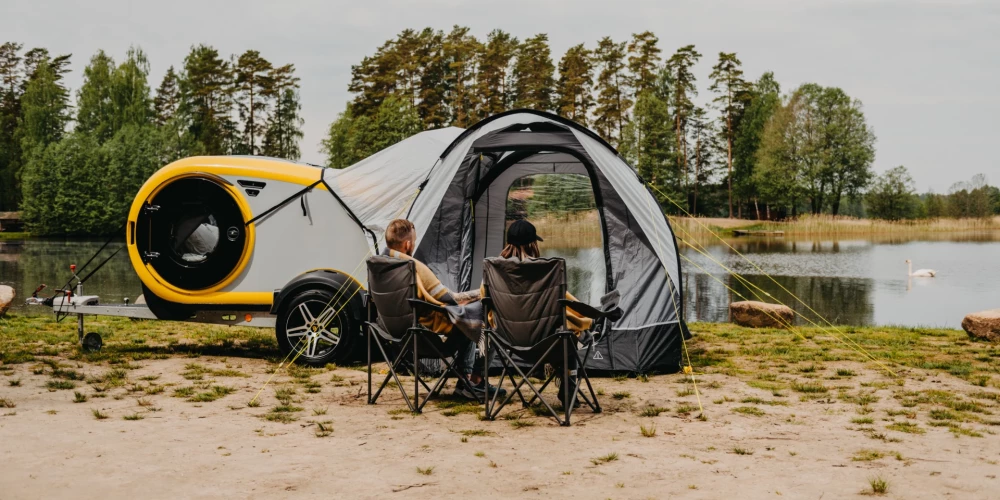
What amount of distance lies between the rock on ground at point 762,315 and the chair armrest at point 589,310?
555 centimetres

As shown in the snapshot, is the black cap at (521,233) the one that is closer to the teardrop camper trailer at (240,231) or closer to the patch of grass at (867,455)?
the teardrop camper trailer at (240,231)

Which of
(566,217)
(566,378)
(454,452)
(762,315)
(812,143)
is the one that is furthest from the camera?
(812,143)

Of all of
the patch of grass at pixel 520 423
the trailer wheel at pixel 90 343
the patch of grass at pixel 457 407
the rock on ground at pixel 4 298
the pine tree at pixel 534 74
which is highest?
the pine tree at pixel 534 74

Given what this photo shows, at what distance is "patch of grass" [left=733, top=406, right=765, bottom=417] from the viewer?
572 centimetres

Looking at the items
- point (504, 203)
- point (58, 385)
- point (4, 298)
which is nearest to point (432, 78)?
point (4, 298)

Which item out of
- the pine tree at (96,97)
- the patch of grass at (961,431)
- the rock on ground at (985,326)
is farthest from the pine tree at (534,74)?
the patch of grass at (961,431)

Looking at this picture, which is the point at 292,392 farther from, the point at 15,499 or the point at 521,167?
the point at 521,167

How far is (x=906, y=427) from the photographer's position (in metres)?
5.27

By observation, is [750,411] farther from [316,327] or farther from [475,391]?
[316,327]

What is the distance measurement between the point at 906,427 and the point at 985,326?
194 inches

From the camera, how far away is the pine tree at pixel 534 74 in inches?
1938

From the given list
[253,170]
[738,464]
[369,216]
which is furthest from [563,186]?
[738,464]

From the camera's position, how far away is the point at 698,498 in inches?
153

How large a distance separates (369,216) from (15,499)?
464cm
